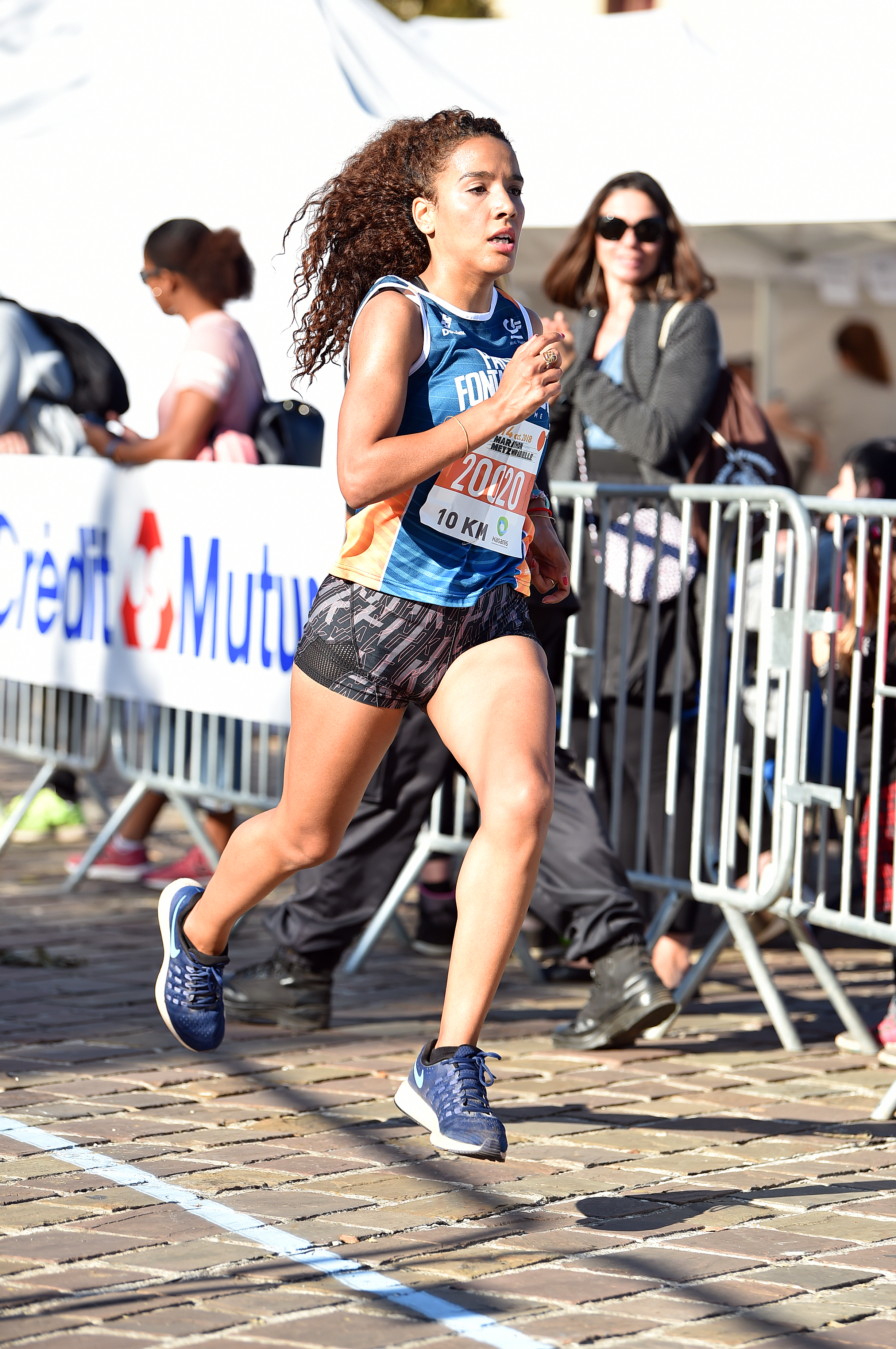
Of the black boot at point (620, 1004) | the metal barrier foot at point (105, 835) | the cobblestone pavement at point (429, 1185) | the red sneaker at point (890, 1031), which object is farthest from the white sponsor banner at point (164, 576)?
the red sneaker at point (890, 1031)

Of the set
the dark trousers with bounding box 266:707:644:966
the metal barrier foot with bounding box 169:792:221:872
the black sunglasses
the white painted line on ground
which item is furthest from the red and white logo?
the white painted line on ground

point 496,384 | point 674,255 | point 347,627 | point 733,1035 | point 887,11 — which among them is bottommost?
point 733,1035

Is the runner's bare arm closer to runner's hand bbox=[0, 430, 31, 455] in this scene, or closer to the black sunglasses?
the black sunglasses

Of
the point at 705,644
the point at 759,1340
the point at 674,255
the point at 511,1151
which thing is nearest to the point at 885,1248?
the point at 759,1340

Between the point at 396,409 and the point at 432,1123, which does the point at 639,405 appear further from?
the point at 432,1123

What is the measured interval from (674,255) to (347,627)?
253 centimetres

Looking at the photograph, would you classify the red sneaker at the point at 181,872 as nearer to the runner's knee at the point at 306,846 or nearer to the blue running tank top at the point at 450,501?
the runner's knee at the point at 306,846

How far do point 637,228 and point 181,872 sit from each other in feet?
9.22

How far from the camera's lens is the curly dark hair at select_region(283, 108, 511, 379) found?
379 centimetres

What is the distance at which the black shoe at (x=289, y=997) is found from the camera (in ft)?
16.4

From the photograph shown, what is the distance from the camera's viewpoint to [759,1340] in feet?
9.52

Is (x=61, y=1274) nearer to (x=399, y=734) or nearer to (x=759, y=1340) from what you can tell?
(x=759, y=1340)

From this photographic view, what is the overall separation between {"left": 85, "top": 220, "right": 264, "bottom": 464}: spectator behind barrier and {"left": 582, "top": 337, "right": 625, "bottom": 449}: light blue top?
4.27ft

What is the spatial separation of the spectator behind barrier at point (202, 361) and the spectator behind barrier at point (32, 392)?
0.55m
